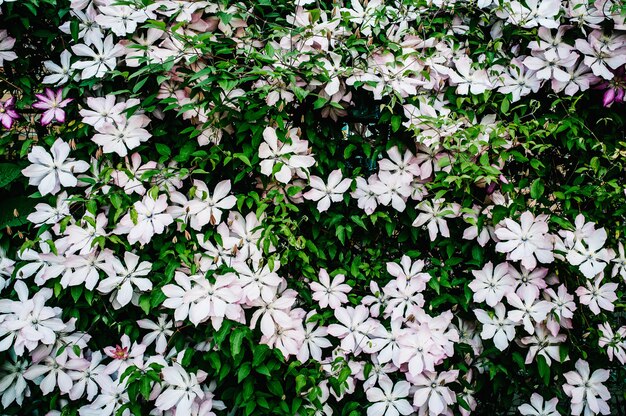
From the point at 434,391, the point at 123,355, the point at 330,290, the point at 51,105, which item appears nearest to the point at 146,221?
the point at 123,355

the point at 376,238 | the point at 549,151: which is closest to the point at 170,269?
the point at 376,238

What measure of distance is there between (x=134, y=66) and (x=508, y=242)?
4.22 feet

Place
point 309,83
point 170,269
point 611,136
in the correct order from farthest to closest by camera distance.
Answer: point 611,136 → point 309,83 → point 170,269

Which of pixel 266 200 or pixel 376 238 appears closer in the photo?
pixel 266 200

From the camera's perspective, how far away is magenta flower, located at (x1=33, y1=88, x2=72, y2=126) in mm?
1786

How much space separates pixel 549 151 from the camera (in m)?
1.97

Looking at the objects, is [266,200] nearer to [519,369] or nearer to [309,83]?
[309,83]

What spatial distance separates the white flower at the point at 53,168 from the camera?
1751 millimetres

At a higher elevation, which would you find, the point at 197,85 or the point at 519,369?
the point at 197,85

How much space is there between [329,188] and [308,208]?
0.10m

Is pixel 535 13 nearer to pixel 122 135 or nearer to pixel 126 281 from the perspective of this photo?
pixel 122 135

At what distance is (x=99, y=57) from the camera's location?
1823 mm

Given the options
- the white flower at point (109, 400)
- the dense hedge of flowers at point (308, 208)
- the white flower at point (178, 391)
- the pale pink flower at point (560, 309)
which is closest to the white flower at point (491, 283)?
the dense hedge of flowers at point (308, 208)

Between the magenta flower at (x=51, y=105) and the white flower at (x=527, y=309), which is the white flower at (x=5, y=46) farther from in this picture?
the white flower at (x=527, y=309)
